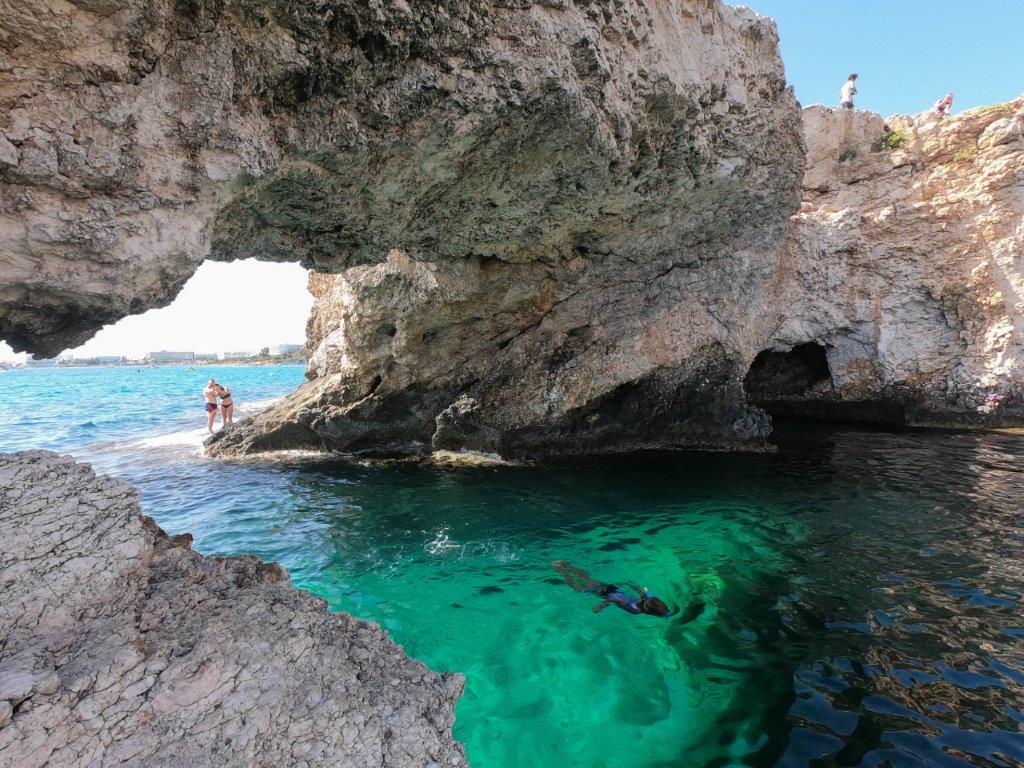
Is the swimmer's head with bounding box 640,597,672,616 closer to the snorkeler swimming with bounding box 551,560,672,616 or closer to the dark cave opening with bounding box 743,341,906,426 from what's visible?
the snorkeler swimming with bounding box 551,560,672,616

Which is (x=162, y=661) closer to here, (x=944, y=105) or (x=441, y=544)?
(x=441, y=544)

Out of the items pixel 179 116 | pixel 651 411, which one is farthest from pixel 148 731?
pixel 651 411

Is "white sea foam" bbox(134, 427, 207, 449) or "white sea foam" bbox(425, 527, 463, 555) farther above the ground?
"white sea foam" bbox(425, 527, 463, 555)

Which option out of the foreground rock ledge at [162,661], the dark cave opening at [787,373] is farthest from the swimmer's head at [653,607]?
the dark cave opening at [787,373]

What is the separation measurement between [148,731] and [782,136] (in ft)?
41.8

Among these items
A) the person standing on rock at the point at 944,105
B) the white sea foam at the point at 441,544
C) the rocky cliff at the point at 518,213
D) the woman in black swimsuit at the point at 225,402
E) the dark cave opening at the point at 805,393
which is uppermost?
the person standing on rock at the point at 944,105

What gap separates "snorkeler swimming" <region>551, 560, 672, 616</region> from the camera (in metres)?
5.45

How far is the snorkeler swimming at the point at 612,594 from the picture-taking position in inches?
215

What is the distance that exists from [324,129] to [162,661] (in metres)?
4.70

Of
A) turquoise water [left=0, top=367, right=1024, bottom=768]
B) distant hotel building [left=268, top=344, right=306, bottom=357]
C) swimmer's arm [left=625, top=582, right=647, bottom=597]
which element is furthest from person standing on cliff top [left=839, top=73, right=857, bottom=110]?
distant hotel building [left=268, top=344, right=306, bottom=357]

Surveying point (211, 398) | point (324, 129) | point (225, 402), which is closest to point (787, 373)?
point (324, 129)

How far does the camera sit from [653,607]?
5.42 meters

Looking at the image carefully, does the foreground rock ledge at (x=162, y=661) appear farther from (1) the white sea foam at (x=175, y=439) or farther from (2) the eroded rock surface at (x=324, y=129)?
(1) the white sea foam at (x=175, y=439)

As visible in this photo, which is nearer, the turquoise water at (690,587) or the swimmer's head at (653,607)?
the turquoise water at (690,587)
